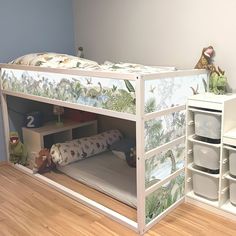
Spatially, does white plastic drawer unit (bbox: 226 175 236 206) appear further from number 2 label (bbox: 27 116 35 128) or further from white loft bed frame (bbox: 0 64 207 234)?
number 2 label (bbox: 27 116 35 128)

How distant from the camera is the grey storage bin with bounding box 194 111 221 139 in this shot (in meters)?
1.82

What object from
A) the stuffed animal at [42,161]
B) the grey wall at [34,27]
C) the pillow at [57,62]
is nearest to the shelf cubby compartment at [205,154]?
the pillow at [57,62]

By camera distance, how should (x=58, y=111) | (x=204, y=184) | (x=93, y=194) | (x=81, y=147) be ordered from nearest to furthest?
(x=204, y=184) < (x=93, y=194) < (x=81, y=147) < (x=58, y=111)

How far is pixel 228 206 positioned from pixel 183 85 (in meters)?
0.84

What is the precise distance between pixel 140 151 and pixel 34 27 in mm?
1882

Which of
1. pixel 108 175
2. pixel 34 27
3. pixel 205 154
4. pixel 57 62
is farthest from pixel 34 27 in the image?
pixel 205 154

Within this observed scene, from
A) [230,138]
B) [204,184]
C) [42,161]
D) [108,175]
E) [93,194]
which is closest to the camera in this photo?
[230,138]

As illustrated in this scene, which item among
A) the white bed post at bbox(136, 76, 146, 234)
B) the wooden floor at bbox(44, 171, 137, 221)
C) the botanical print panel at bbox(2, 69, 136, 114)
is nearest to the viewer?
the white bed post at bbox(136, 76, 146, 234)

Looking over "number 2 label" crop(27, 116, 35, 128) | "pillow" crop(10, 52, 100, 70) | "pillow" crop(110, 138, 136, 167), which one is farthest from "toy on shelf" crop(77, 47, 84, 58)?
"pillow" crop(110, 138, 136, 167)

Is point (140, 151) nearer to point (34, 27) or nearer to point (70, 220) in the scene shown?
point (70, 220)

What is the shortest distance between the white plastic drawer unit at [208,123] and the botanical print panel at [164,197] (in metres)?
0.35

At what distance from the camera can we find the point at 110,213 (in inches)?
74.8

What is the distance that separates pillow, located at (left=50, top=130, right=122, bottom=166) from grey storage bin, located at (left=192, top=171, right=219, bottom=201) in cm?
100

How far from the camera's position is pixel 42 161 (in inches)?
100
